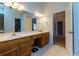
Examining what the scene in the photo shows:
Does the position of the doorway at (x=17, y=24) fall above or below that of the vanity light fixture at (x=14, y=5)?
below

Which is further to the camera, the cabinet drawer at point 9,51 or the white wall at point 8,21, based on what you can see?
the white wall at point 8,21

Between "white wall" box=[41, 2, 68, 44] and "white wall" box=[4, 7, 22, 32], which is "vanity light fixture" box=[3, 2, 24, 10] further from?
"white wall" box=[41, 2, 68, 44]

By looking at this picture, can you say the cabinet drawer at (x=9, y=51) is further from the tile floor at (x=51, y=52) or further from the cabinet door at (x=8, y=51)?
the tile floor at (x=51, y=52)

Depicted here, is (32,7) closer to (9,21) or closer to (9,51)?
(9,21)

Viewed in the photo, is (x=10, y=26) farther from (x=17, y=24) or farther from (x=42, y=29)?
(x=42, y=29)

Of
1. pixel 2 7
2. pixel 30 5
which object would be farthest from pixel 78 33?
pixel 30 5

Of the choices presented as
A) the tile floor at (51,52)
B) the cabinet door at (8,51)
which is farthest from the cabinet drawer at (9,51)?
the tile floor at (51,52)

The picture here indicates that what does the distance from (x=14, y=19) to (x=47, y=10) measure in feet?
12.4

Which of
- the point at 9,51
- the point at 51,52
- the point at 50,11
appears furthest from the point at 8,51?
the point at 50,11

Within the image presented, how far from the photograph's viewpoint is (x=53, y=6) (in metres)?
7.32

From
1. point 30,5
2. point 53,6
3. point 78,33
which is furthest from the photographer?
point 53,6

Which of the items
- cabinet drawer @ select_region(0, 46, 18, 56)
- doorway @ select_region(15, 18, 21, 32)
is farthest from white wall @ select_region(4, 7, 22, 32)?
cabinet drawer @ select_region(0, 46, 18, 56)

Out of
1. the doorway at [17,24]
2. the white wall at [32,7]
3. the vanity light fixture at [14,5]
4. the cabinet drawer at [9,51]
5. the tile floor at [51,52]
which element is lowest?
the tile floor at [51,52]

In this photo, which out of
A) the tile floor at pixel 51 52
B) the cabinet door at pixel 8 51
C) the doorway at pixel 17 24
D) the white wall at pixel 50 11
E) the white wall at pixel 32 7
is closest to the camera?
the cabinet door at pixel 8 51
